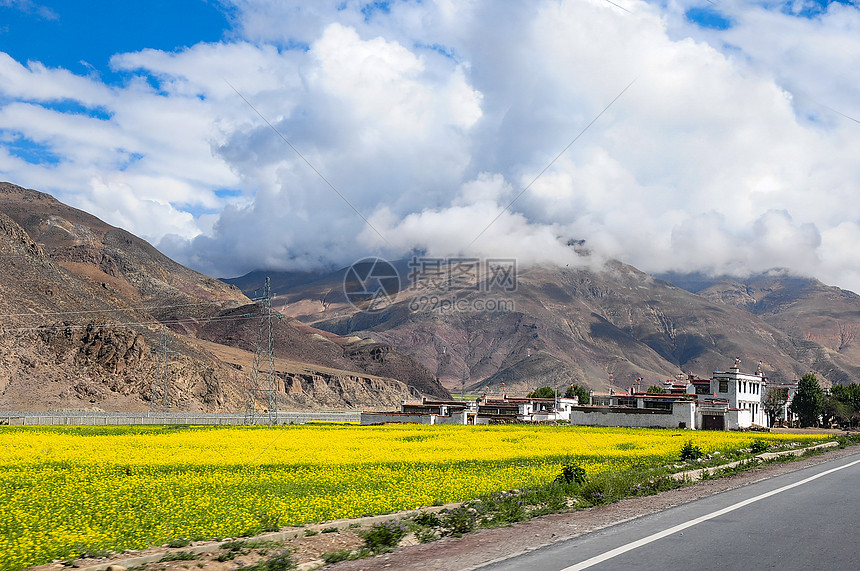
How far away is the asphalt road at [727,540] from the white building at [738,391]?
86.5 metres

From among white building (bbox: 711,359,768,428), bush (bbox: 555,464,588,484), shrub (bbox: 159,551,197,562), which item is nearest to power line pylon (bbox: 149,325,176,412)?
white building (bbox: 711,359,768,428)

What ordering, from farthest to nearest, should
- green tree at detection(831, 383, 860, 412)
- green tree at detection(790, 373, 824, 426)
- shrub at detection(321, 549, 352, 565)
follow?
1. green tree at detection(831, 383, 860, 412)
2. green tree at detection(790, 373, 824, 426)
3. shrub at detection(321, 549, 352, 565)

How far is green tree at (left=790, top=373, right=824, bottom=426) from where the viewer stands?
121m

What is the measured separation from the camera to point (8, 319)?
123 m

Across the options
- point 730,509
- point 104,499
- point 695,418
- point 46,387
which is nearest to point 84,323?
point 46,387

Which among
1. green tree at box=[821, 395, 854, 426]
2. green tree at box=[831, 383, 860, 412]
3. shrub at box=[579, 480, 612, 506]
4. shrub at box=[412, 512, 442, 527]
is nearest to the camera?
shrub at box=[412, 512, 442, 527]

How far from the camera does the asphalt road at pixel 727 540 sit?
43.8 feet

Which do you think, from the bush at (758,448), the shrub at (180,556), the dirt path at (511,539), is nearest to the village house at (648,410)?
the bush at (758,448)

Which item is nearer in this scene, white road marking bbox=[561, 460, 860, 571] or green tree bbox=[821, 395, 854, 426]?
white road marking bbox=[561, 460, 860, 571]

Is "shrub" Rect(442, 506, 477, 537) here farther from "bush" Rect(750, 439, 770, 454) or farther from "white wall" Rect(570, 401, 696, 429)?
"white wall" Rect(570, 401, 696, 429)

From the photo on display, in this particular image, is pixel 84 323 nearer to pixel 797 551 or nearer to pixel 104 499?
pixel 104 499

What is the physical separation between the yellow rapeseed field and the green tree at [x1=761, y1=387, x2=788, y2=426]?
281 feet

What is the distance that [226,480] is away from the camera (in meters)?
28.7

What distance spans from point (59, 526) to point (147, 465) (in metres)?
17.9
